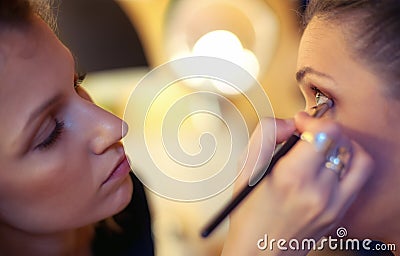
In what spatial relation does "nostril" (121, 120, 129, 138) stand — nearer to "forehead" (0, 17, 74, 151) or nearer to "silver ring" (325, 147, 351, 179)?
"forehead" (0, 17, 74, 151)

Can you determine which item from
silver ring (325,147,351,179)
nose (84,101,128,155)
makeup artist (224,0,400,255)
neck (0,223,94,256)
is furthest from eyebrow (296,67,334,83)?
neck (0,223,94,256)

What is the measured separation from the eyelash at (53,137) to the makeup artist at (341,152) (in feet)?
0.63

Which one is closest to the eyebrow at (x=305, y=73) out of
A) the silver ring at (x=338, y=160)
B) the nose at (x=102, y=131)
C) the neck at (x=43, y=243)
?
the silver ring at (x=338, y=160)

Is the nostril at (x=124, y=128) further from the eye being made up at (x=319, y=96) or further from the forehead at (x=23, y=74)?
the eye being made up at (x=319, y=96)

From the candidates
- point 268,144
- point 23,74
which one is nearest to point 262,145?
point 268,144

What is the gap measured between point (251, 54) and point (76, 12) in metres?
0.22

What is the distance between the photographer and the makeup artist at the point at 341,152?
518 mm

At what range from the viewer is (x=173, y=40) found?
71cm

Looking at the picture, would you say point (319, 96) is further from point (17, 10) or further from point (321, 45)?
point (17, 10)

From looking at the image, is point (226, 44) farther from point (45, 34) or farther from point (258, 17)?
point (45, 34)

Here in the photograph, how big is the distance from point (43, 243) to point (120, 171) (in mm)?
141

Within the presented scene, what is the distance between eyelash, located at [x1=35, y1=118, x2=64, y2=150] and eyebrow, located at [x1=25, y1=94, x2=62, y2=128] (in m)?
0.02

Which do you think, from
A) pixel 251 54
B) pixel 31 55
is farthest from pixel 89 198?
pixel 251 54

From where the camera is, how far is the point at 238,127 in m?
0.64
